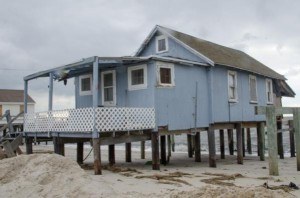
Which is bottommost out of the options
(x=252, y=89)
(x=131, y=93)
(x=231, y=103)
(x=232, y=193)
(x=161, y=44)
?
(x=232, y=193)

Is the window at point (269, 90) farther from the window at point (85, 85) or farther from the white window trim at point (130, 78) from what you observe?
the window at point (85, 85)

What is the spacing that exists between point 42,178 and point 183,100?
333 inches

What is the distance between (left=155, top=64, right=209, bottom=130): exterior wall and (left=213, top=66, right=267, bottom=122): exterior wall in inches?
28.7

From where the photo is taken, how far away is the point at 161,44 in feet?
70.4

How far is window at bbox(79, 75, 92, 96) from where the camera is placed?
787 inches

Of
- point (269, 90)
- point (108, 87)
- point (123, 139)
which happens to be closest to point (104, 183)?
point (123, 139)

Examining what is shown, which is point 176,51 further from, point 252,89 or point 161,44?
point 252,89

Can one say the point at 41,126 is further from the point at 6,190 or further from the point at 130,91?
the point at 6,190

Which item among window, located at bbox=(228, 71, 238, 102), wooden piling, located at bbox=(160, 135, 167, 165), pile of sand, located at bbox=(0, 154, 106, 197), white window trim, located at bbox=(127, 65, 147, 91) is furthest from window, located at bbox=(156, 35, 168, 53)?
pile of sand, located at bbox=(0, 154, 106, 197)

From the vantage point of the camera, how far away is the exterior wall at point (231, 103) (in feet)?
66.8

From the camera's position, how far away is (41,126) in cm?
1805

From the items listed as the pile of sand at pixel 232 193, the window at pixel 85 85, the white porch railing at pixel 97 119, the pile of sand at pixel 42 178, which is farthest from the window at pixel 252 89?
the pile of sand at pixel 42 178

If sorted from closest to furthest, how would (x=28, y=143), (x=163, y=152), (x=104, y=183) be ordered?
(x=104, y=183) → (x=28, y=143) → (x=163, y=152)

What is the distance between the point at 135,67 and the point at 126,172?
4752mm
